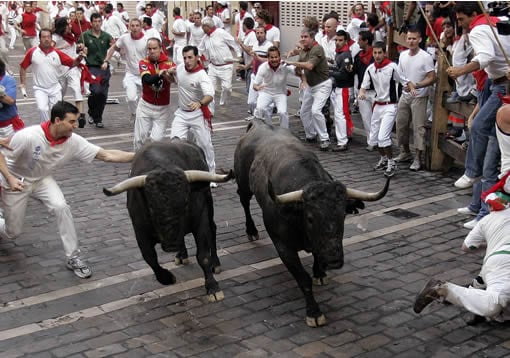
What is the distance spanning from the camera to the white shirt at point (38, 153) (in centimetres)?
726

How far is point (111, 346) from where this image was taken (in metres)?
5.72

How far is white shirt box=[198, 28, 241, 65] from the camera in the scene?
16.5 m

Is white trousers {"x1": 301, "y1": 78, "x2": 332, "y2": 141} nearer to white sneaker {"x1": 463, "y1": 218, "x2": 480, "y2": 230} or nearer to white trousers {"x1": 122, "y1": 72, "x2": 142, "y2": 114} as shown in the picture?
white trousers {"x1": 122, "y1": 72, "x2": 142, "y2": 114}

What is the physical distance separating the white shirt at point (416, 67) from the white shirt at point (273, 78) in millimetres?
2492

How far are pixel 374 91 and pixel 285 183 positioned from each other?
601cm

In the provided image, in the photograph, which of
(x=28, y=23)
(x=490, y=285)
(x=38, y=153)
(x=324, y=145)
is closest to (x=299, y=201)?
(x=490, y=285)

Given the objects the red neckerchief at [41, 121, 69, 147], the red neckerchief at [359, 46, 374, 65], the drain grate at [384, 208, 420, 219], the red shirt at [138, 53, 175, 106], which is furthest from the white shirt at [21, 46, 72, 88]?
the drain grate at [384, 208, 420, 219]

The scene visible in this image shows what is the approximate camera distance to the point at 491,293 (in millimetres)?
5453

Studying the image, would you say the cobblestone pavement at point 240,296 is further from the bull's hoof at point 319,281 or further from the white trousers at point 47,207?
the white trousers at point 47,207

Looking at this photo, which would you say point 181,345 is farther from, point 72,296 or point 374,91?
point 374,91

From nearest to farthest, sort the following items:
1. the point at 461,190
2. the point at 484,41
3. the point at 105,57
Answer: the point at 484,41 < the point at 461,190 < the point at 105,57

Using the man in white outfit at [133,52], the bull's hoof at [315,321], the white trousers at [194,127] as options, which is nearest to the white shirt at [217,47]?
the man in white outfit at [133,52]

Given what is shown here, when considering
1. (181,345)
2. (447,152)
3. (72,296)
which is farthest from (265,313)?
(447,152)

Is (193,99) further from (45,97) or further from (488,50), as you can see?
(488,50)
